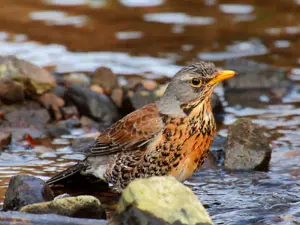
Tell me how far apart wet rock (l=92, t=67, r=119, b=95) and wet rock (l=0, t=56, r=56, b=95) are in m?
1.05

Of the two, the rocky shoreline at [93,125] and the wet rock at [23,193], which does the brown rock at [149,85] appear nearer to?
the rocky shoreline at [93,125]

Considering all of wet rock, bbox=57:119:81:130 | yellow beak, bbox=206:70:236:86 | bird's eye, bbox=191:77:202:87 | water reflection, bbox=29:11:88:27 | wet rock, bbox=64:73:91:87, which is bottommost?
wet rock, bbox=57:119:81:130

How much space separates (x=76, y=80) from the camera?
47.2ft

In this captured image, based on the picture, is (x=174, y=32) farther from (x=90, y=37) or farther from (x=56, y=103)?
(x=56, y=103)

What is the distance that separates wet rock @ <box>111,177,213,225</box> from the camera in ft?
24.7

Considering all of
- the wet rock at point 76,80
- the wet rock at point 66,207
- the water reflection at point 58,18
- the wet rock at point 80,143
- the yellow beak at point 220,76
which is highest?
the yellow beak at point 220,76

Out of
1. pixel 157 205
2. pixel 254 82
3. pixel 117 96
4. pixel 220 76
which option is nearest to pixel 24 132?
pixel 117 96

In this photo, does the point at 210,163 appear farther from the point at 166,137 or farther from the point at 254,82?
the point at 254,82

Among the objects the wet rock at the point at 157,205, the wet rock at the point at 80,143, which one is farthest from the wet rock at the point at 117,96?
the wet rock at the point at 157,205

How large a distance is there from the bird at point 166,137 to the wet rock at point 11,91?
2946mm

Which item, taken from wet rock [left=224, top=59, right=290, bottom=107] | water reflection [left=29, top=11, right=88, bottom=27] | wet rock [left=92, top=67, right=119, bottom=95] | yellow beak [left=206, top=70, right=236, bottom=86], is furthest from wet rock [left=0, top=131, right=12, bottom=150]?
water reflection [left=29, top=11, right=88, bottom=27]

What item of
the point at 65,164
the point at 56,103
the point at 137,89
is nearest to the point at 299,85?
the point at 137,89

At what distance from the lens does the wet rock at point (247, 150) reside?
35.6 ft

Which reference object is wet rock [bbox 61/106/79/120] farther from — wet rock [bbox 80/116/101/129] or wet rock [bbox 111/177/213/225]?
wet rock [bbox 111/177/213/225]
